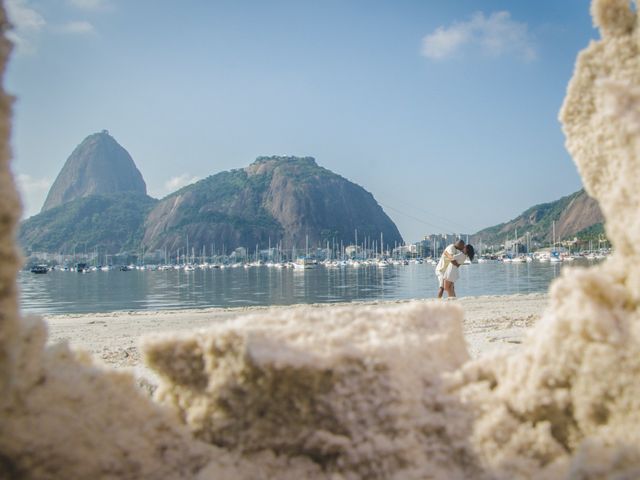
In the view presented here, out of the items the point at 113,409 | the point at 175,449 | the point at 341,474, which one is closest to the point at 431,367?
the point at 341,474

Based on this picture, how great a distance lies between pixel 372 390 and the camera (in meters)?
2.37

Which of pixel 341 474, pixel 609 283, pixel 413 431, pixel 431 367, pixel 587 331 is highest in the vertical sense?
pixel 609 283

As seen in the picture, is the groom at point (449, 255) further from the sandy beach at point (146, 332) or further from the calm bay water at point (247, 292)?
the calm bay water at point (247, 292)

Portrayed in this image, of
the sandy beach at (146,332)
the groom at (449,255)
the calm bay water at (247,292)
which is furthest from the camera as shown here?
the calm bay water at (247,292)

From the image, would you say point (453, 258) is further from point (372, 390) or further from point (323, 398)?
point (323, 398)

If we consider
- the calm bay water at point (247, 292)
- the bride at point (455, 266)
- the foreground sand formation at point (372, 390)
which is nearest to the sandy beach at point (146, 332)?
the bride at point (455, 266)

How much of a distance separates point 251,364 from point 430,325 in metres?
1.22

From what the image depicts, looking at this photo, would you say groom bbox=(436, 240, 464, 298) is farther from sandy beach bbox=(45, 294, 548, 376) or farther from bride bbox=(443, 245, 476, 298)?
sandy beach bbox=(45, 294, 548, 376)

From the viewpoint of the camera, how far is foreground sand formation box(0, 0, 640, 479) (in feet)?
6.72

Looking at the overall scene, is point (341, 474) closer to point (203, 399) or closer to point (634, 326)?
point (203, 399)

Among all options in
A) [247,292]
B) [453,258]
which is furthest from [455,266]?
[247,292]

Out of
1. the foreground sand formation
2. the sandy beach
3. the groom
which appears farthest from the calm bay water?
the foreground sand formation

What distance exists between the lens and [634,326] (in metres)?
2.09

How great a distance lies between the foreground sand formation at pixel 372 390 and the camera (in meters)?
2.05
